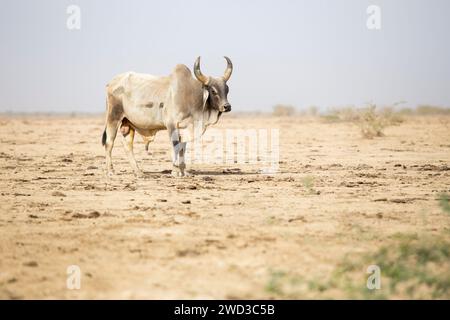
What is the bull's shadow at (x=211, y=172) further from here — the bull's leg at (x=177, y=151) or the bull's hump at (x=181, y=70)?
the bull's hump at (x=181, y=70)

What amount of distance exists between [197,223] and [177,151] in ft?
13.8

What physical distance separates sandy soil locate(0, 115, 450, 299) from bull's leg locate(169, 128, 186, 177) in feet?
0.90

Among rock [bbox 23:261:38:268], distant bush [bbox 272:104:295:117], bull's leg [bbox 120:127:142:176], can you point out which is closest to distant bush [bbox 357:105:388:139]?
bull's leg [bbox 120:127:142:176]

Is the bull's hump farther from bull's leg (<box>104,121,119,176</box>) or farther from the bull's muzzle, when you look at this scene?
bull's leg (<box>104,121,119,176</box>)

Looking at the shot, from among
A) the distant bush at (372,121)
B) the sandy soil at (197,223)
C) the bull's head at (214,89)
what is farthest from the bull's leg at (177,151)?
the distant bush at (372,121)

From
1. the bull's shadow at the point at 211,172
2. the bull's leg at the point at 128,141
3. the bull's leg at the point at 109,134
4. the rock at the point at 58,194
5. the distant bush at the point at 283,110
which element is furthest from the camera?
the distant bush at the point at 283,110

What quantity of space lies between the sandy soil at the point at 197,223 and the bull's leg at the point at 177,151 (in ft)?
0.90

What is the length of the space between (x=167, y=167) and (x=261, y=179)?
3193 millimetres

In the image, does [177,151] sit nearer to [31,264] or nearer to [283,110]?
[31,264]

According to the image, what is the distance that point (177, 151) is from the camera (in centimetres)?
1086

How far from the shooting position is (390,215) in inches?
285

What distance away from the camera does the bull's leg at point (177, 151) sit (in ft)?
35.3

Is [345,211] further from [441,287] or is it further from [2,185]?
[2,185]
